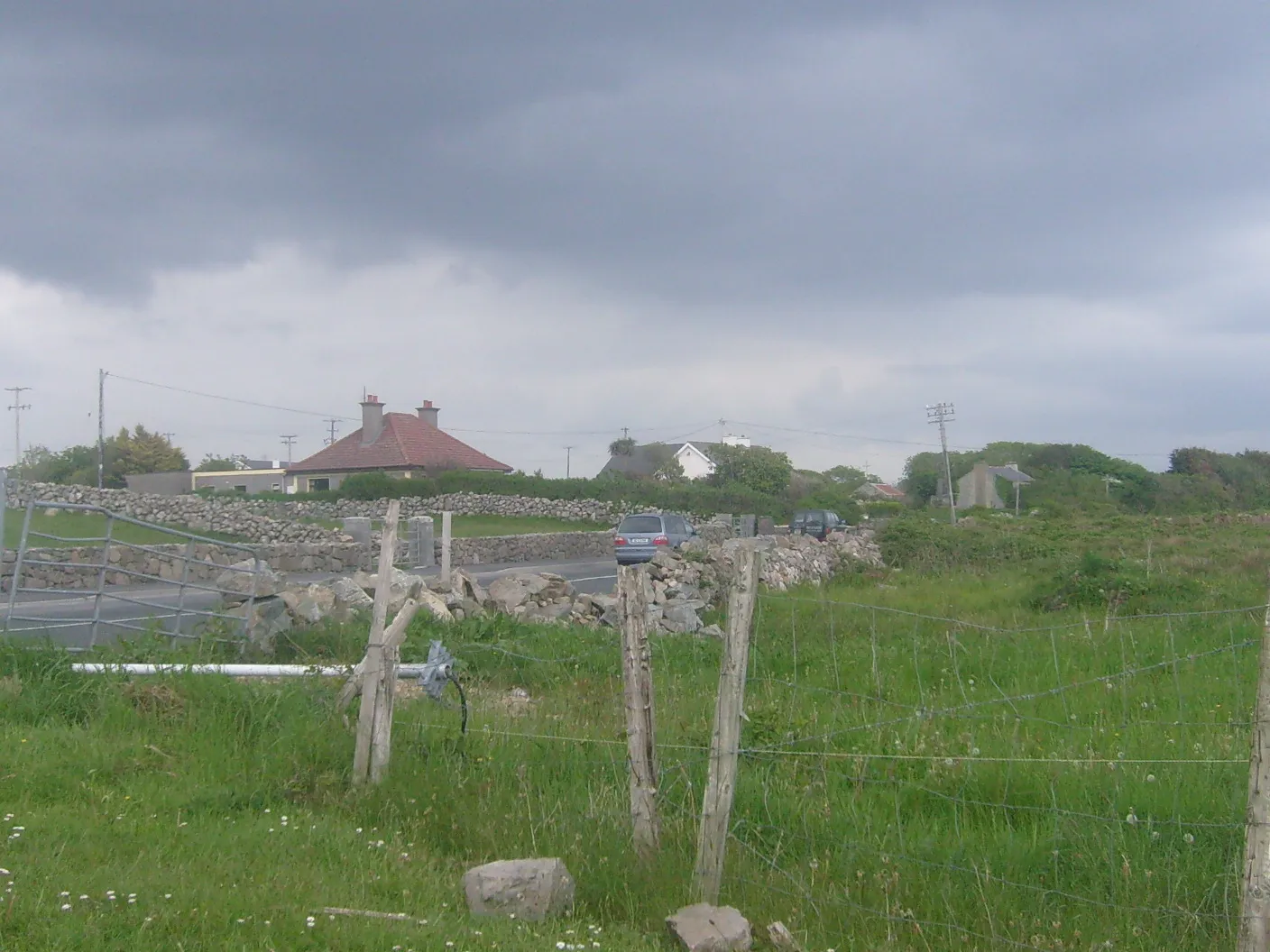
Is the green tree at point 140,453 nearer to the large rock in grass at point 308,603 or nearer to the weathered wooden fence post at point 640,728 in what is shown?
the large rock in grass at point 308,603

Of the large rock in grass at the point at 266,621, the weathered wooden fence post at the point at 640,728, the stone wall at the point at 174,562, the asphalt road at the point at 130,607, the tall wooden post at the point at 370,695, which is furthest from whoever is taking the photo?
the stone wall at the point at 174,562

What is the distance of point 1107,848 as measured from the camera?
18.3ft

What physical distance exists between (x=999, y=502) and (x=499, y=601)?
72846 mm

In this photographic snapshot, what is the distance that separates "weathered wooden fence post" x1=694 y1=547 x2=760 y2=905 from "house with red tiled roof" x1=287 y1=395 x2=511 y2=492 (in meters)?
57.2

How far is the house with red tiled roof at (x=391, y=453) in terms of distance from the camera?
63281mm

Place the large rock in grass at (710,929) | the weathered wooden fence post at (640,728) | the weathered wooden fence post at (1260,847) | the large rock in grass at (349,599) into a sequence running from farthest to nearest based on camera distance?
the large rock in grass at (349,599) < the weathered wooden fence post at (640,728) < the large rock in grass at (710,929) < the weathered wooden fence post at (1260,847)

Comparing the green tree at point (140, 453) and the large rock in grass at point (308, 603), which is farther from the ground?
the green tree at point (140, 453)

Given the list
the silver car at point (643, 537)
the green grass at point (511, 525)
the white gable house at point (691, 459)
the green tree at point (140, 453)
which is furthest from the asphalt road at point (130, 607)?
the white gable house at point (691, 459)

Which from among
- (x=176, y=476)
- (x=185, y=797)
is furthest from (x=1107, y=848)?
(x=176, y=476)

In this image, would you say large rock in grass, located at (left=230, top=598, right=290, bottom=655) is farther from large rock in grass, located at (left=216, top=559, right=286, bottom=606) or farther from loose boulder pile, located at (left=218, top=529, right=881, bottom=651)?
large rock in grass, located at (left=216, top=559, right=286, bottom=606)

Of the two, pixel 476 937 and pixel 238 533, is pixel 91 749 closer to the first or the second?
pixel 476 937

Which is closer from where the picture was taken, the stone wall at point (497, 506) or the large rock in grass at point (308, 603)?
the large rock in grass at point (308, 603)

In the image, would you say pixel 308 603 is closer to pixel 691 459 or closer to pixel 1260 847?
pixel 1260 847

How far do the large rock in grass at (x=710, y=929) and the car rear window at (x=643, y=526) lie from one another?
1214 inches
